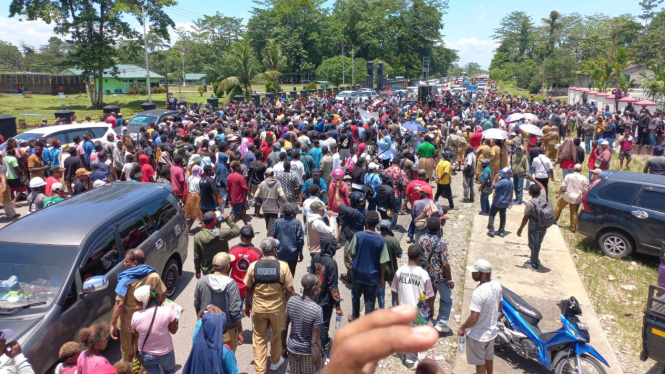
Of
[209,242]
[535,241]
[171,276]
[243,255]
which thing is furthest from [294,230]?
[535,241]

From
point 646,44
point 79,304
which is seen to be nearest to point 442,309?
point 79,304

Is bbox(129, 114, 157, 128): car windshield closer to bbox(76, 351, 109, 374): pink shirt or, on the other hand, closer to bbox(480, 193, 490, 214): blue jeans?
bbox(480, 193, 490, 214): blue jeans

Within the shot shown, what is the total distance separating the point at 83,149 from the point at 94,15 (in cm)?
2501

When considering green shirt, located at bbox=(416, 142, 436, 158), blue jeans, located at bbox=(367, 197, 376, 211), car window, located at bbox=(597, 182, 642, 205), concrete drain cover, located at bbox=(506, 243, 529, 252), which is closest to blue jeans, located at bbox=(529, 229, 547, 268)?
concrete drain cover, located at bbox=(506, 243, 529, 252)

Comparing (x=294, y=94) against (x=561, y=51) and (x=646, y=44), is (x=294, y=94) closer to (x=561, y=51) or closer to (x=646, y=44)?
(x=646, y=44)

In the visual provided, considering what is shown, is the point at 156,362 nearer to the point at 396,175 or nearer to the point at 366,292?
the point at 366,292

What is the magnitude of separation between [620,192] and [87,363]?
901 centimetres

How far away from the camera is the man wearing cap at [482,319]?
4.80 meters

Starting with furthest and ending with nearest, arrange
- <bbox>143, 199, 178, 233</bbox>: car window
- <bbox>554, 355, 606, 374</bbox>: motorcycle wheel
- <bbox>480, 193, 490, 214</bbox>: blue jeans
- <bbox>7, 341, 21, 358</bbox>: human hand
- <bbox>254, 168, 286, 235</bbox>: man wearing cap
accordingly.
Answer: <bbox>480, 193, 490, 214</bbox>: blue jeans
<bbox>254, 168, 286, 235</bbox>: man wearing cap
<bbox>143, 199, 178, 233</bbox>: car window
<bbox>554, 355, 606, 374</bbox>: motorcycle wheel
<bbox>7, 341, 21, 358</bbox>: human hand

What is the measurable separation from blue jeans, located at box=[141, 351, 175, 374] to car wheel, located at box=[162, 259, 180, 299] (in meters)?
2.46

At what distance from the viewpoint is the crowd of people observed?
4438mm

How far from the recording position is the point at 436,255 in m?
5.83

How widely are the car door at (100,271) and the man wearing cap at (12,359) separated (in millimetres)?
1007

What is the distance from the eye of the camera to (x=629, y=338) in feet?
20.8
